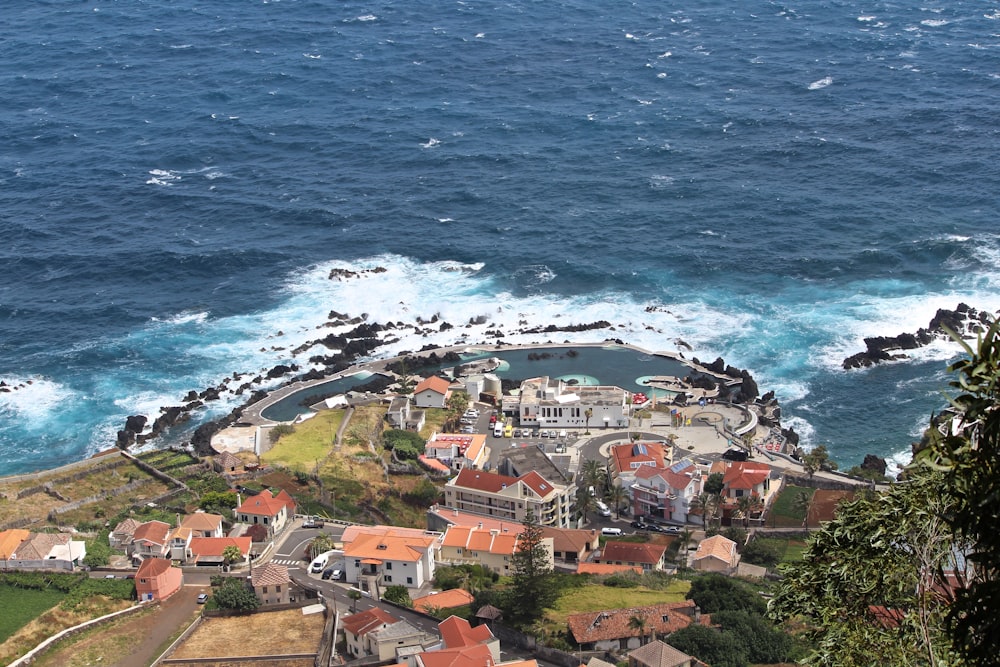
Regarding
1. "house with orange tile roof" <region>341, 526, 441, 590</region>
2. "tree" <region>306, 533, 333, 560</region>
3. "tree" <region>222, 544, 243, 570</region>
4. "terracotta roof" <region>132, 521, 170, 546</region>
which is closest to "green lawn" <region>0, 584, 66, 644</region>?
"terracotta roof" <region>132, 521, 170, 546</region>

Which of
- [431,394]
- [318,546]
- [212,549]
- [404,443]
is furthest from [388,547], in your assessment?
[431,394]

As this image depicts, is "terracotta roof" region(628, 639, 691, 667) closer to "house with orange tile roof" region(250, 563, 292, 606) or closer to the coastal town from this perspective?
the coastal town

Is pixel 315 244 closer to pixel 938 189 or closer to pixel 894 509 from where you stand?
pixel 938 189

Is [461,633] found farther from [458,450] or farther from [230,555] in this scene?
[458,450]

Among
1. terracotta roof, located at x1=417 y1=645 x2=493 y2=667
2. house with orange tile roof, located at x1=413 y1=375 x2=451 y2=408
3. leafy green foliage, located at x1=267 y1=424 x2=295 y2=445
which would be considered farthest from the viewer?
house with orange tile roof, located at x1=413 y1=375 x2=451 y2=408

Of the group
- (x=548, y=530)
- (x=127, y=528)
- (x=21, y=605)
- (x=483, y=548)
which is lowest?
(x=548, y=530)

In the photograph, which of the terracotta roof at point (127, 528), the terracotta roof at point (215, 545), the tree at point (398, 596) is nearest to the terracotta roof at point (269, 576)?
the tree at point (398, 596)
